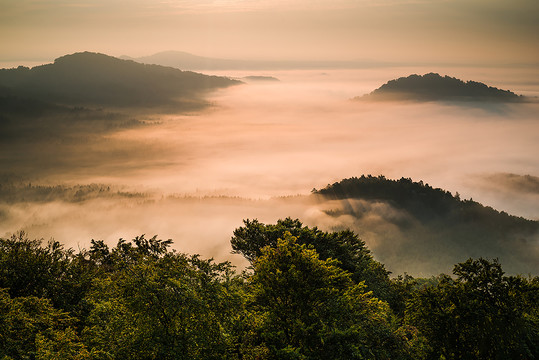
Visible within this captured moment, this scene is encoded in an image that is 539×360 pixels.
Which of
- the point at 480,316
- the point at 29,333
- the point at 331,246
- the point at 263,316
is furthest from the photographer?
the point at 331,246

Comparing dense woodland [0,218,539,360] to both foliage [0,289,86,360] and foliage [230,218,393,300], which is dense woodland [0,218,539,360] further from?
foliage [230,218,393,300]

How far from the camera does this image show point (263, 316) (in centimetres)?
2800

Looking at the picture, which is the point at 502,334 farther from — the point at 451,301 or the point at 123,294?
the point at 123,294

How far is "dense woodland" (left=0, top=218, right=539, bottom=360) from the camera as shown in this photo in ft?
77.2

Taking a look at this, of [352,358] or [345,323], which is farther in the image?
[345,323]

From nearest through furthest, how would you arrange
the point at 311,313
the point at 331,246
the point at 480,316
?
the point at 311,313
the point at 480,316
the point at 331,246

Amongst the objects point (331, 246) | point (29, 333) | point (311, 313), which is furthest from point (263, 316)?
point (331, 246)

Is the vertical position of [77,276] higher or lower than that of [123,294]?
lower

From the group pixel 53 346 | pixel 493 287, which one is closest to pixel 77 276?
pixel 53 346

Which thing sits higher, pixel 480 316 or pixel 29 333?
pixel 29 333

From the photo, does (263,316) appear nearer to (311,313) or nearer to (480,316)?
(311,313)

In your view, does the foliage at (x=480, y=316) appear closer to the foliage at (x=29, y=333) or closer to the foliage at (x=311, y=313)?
the foliage at (x=311, y=313)

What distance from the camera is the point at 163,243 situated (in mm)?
56156

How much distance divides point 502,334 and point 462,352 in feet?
9.56
